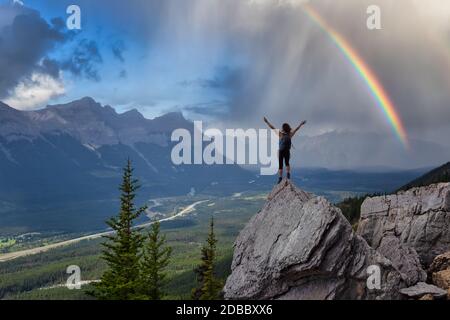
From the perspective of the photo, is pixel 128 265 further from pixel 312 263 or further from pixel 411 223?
pixel 411 223

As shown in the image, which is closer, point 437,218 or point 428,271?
point 428,271

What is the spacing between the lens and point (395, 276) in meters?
26.8

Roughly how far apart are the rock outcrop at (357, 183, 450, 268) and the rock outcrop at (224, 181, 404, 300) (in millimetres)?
6860

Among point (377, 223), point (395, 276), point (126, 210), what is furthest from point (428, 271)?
point (126, 210)

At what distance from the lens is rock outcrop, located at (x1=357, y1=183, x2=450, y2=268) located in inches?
1487

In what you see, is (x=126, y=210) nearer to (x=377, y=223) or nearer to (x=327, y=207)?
(x=327, y=207)

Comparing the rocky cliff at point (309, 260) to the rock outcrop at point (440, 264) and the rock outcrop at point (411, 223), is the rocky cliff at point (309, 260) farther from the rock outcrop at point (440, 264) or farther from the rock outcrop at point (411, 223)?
the rock outcrop at point (411, 223)

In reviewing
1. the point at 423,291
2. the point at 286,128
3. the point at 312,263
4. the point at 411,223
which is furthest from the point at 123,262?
the point at 411,223

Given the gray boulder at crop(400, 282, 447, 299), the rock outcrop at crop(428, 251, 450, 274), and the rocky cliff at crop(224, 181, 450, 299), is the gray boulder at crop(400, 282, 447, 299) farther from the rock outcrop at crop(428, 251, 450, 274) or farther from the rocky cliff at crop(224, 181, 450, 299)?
the rock outcrop at crop(428, 251, 450, 274)

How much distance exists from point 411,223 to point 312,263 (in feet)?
72.4

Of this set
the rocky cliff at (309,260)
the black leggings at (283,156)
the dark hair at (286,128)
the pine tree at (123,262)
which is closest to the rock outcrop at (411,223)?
the rocky cliff at (309,260)
